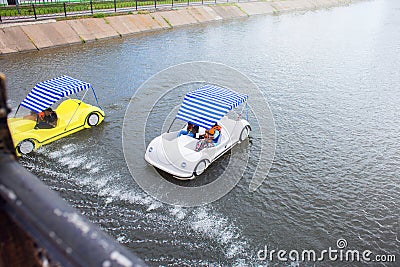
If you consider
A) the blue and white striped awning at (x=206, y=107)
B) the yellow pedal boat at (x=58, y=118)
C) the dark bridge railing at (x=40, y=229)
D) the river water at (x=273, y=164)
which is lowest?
the river water at (x=273, y=164)

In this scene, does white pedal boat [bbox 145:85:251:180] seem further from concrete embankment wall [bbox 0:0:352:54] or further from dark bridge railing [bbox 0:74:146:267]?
concrete embankment wall [bbox 0:0:352:54]

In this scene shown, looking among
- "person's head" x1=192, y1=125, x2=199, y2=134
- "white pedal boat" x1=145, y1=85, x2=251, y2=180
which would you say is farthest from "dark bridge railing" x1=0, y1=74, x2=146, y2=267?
"person's head" x1=192, y1=125, x2=199, y2=134

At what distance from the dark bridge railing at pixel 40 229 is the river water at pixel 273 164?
25.8ft

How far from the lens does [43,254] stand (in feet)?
3.72

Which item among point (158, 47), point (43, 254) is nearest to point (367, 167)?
point (43, 254)

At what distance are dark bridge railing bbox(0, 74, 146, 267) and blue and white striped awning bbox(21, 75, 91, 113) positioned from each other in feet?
43.3

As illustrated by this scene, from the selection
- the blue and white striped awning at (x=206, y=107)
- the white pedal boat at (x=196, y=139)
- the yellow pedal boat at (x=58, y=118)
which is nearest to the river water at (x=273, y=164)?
the yellow pedal boat at (x=58, y=118)

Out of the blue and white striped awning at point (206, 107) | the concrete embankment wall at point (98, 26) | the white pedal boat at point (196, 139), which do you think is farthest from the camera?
the concrete embankment wall at point (98, 26)

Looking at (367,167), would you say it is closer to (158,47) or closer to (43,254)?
(43,254)

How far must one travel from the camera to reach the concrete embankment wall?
1005 inches

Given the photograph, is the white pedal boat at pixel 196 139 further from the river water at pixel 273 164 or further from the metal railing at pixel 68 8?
the metal railing at pixel 68 8

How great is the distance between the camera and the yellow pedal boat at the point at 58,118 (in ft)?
41.8

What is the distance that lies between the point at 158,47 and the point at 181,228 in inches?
823

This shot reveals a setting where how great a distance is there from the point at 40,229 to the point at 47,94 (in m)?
13.9
